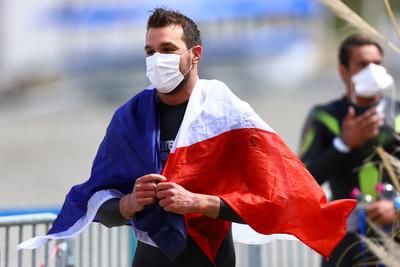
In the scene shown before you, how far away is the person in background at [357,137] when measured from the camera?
213 inches

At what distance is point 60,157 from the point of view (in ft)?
64.9

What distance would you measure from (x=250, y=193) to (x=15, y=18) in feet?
98.4

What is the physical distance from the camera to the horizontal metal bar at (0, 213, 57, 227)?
18.3ft

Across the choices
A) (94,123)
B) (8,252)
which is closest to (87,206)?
(8,252)

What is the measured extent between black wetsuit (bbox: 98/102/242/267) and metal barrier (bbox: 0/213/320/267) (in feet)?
4.96

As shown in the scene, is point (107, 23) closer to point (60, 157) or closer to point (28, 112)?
point (28, 112)

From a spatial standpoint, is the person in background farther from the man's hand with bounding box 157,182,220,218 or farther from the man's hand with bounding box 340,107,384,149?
the man's hand with bounding box 157,182,220,218

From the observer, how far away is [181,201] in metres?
Result: 3.81

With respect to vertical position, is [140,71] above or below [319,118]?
below

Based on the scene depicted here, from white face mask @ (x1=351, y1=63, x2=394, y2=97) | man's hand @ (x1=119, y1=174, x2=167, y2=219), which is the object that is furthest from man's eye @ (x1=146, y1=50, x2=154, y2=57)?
white face mask @ (x1=351, y1=63, x2=394, y2=97)

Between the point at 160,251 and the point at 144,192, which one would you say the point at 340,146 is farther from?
the point at 144,192

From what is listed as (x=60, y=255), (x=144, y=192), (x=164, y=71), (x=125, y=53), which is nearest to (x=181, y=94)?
(x=164, y=71)

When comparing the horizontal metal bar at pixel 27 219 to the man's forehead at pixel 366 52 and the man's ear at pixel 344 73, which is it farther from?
the man's forehead at pixel 366 52

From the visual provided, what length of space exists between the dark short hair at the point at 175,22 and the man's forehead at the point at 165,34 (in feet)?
0.05
